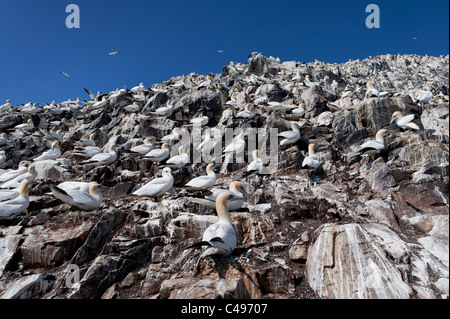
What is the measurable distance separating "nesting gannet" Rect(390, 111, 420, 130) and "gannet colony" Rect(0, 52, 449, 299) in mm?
53

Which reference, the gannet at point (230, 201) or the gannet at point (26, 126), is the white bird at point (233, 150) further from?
the gannet at point (26, 126)

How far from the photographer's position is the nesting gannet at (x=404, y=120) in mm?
9504

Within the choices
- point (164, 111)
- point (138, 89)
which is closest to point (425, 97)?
point (164, 111)

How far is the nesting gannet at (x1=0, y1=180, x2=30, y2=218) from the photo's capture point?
23.3ft

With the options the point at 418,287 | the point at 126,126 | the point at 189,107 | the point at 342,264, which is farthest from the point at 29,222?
the point at 189,107

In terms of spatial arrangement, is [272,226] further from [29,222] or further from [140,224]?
[29,222]

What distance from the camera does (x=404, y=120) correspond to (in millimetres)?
9812

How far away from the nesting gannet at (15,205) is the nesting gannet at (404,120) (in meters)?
12.0

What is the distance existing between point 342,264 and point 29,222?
7462 mm

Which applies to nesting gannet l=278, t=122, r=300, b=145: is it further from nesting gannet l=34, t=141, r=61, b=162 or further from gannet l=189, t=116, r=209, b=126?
nesting gannet l=34, t=141, r=61, b=162

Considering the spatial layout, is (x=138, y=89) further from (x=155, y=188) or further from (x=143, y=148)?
(x=155, y=188)

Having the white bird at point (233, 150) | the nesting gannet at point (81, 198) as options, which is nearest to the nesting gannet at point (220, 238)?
the nesting gannet at point (81, 198)

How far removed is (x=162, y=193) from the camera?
8.05m

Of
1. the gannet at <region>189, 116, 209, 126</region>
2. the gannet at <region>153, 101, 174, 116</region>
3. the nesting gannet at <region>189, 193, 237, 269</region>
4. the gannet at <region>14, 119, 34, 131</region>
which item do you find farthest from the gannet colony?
Answer: the gannet at <region>14, 119, 34, 131</region>
